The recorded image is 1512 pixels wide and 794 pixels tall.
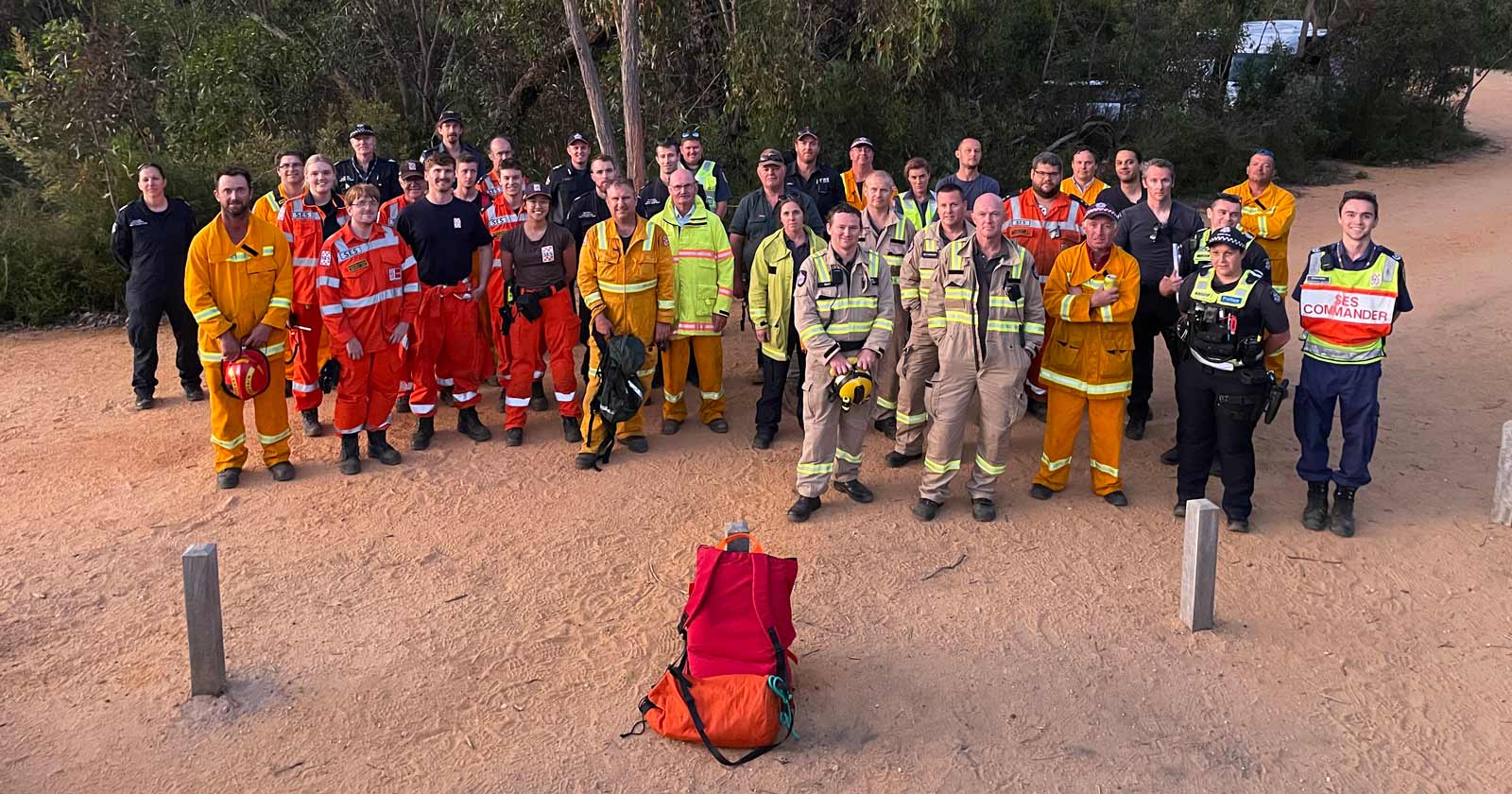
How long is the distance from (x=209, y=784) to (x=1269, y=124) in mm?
21566

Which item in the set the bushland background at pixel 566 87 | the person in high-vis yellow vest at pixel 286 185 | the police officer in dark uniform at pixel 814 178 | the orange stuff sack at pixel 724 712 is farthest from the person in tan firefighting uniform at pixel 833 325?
the bushland background at pixel 566 87

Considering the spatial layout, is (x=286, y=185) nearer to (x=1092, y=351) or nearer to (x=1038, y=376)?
(x=1038, y=376)

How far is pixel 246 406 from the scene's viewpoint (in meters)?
8.99

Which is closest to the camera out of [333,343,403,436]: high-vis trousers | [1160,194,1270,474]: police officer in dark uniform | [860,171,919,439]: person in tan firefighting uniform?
[1160,194,1270,474]: police officer in dark uniform

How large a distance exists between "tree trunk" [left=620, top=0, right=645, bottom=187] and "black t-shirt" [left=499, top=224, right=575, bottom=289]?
3.92 meters

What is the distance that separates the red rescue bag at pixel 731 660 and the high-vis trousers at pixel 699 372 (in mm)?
3538

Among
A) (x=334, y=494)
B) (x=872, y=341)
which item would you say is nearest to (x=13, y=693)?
(x=334, y=494)

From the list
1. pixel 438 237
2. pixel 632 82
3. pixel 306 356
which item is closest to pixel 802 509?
pixel 438 237

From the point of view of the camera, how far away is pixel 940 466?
22.6ft

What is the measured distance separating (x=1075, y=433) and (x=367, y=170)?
6.20 metres

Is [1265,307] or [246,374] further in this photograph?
[246,374]

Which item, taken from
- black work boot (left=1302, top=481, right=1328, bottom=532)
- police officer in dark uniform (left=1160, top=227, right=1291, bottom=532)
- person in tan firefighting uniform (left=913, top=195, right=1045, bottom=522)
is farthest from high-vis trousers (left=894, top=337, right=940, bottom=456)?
black work boot (left=1302, top=481, right=1328, bottom=532)

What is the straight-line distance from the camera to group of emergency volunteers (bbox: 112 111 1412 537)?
6.67 m

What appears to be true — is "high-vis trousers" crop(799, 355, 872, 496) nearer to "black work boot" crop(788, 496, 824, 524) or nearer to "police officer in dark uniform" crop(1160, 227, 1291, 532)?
"black work boot" crop(788, 496, 824, 524)
